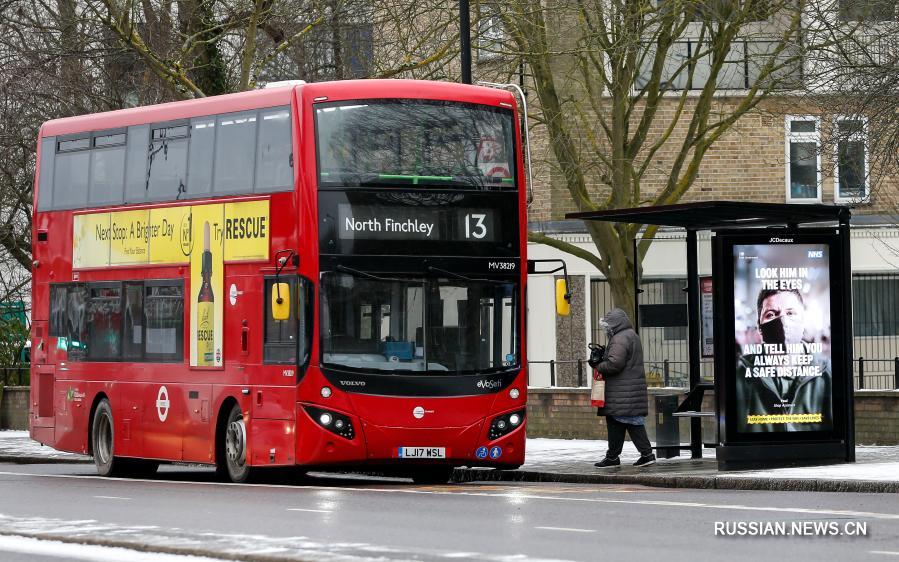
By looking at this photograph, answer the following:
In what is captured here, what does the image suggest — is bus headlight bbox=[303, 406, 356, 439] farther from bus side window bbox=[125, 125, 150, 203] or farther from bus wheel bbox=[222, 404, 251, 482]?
bus side window bbox=[125, 125, 150, 203]

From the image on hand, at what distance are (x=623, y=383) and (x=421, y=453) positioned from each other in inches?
117

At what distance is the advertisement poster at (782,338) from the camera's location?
65.5ft

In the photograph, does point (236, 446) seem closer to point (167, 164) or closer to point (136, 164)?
point (167, 164)

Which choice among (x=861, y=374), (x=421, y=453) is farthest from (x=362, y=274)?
(x=861, y=374)

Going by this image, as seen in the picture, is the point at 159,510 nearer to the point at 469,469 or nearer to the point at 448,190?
the point at 448,190

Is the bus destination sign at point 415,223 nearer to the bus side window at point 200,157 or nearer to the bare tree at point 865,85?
the bus side window at point 200,157

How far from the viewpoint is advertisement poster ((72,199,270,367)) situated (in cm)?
2052

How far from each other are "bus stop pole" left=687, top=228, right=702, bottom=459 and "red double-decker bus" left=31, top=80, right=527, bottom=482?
287 cm

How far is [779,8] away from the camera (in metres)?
28.3

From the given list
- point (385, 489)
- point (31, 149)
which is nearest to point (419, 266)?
point (385, 489)

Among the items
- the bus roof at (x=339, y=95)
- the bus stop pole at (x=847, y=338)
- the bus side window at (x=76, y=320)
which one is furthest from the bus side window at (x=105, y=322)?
the bus stop pole at (x=847, y=338)

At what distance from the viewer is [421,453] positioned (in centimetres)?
1972

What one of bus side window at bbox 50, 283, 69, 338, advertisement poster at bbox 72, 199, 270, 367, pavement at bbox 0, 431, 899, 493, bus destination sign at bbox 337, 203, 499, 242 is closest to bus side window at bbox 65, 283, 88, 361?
bus side window at bbox 50, 283, 69, 338

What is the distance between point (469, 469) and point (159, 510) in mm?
7265
